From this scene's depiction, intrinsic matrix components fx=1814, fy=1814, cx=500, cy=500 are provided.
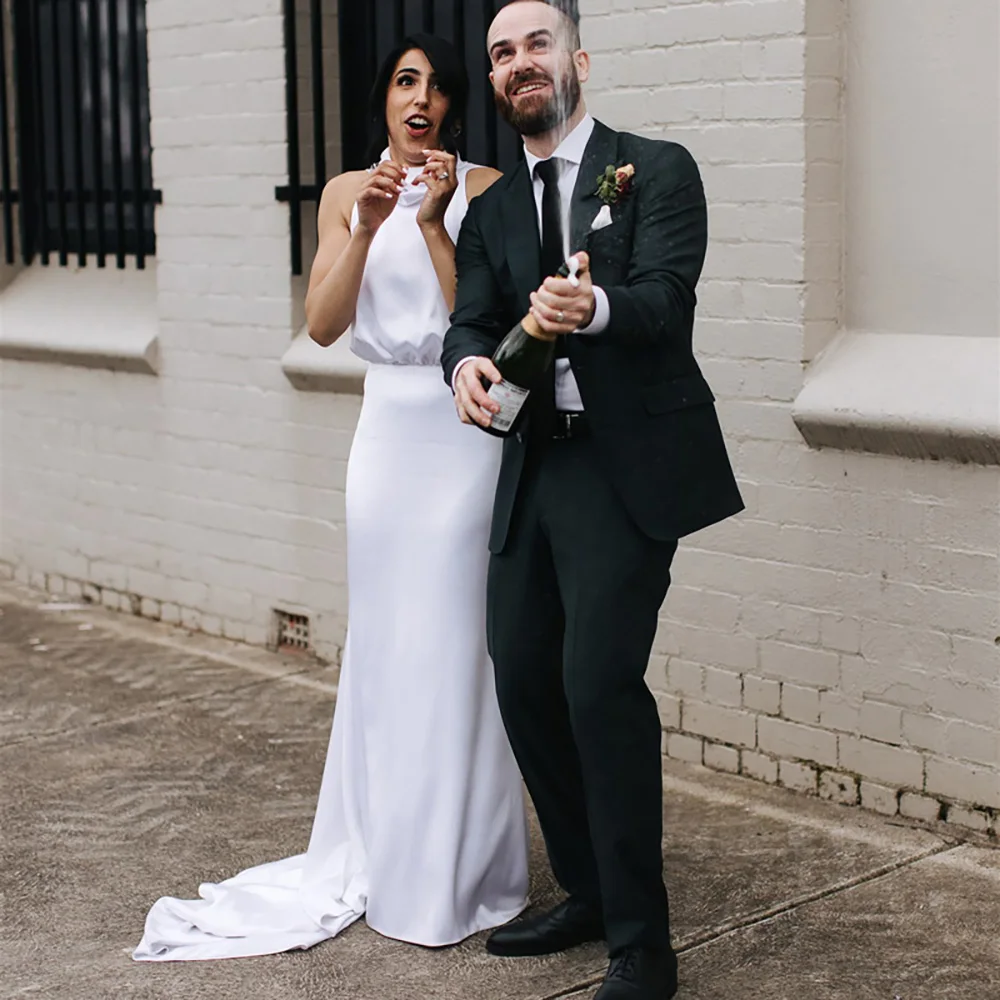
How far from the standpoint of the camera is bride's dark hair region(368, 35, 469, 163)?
453cm

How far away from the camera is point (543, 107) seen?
394 cm

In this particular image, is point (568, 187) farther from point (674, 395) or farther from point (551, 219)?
point (674, 395)

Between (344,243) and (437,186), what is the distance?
1.30 feet

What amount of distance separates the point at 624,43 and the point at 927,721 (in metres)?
2.31

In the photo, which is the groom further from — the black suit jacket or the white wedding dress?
the white wedding dress

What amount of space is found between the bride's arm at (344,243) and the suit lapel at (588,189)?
57 cm

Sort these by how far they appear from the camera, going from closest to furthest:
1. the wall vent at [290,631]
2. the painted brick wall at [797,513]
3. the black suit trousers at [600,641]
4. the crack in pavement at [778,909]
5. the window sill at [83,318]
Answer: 1. the black suit trousers at [600,641]
2. the crack in pavement at [778,909]
3. the painted brick wall at [797,513]
4. the wall vent at [290,631]
5. the window sill at [83,318]

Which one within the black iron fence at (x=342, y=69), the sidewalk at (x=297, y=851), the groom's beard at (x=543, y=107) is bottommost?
the sidewalk at (x=297, y=851)

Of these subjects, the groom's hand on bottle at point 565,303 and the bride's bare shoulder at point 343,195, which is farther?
the bride's bare shoulder at point 343,195

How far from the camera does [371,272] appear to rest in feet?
15.1

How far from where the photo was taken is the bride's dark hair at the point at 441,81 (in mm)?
4531

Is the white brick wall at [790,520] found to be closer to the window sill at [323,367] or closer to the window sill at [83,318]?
the window sill at [323,367]

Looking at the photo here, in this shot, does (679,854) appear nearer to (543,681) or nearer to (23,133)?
(543,681)

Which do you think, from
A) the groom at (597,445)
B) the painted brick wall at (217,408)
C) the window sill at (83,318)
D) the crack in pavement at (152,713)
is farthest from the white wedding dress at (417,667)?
the window sill at (83,318)
